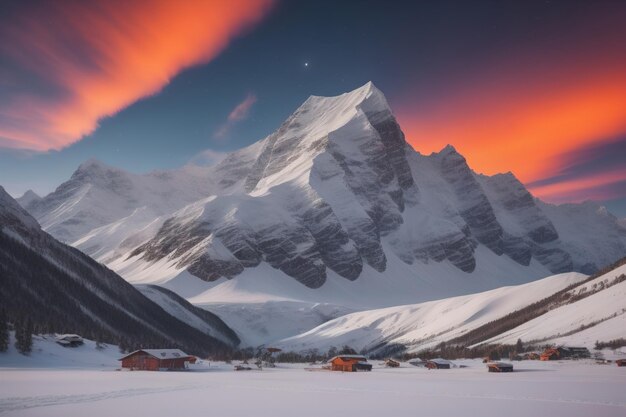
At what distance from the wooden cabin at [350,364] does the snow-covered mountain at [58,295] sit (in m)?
57.8

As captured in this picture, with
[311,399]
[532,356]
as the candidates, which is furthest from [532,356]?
[311,399]

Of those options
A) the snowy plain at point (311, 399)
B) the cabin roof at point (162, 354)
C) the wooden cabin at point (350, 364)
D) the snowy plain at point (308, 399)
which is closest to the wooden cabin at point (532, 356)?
the wooden cabin at point (350, 364)

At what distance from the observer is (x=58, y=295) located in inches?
6314

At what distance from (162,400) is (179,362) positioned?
199 ft

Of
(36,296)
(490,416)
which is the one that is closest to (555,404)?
(490,416)

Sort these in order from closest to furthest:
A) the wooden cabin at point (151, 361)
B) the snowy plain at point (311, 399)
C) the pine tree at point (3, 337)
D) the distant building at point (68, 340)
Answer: the snowy plain at point (311, 399)
the pine tree at point (3, 337)
the wooden cabin at point (151, 361)
the distant building at point (68, 340)

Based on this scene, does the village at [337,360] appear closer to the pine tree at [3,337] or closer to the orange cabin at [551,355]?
the orange cabin at [551,355]

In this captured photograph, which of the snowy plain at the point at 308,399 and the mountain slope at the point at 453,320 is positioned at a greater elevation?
the mountain slope at the point at 453,320

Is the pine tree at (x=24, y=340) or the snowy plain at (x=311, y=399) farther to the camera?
the pine tree at (x=24, y=340)

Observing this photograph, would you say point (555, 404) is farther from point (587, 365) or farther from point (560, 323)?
point (560, 323)

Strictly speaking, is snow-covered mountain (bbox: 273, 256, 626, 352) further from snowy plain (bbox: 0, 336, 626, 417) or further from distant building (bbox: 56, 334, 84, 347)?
distant building (bbox: 56, 334, 84, 347)

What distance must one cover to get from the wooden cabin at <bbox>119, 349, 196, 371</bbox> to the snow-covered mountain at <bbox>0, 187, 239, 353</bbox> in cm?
3304

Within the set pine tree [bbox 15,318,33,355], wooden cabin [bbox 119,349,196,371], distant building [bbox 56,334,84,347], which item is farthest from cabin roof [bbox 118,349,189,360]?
pine tree [bbox 15,318,33,355]

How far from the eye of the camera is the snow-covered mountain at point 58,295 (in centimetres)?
14350
